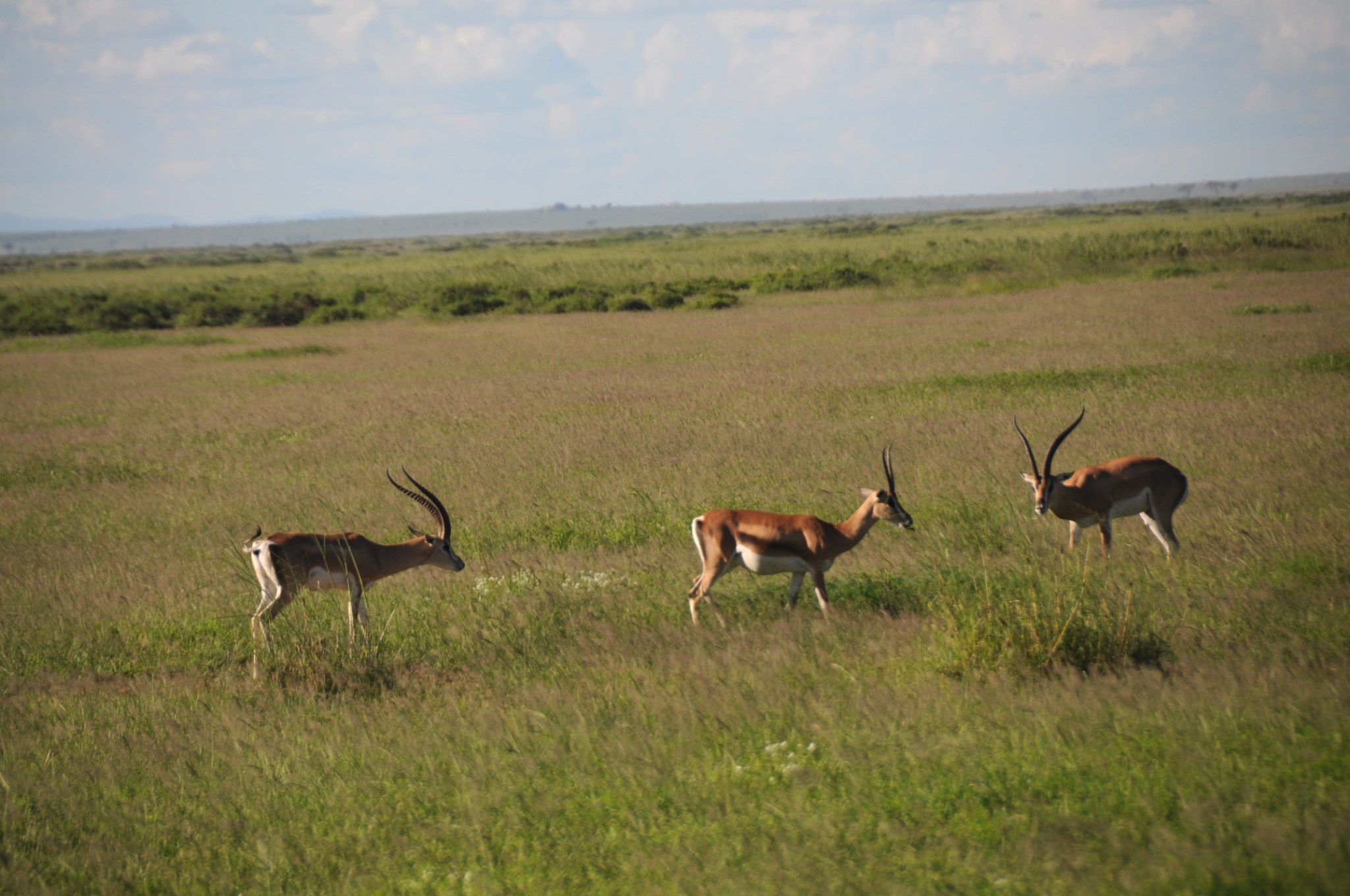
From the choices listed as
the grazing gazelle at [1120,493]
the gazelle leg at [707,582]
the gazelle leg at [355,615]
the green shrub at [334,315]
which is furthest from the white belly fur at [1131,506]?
the green shrub at [334,315]

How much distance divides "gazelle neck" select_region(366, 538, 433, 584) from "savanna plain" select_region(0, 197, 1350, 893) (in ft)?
1.47

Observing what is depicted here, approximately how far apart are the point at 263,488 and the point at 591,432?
17.2 feet

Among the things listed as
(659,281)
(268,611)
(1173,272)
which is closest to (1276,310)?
(1173,272)

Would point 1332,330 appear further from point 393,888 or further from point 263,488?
point 393,888

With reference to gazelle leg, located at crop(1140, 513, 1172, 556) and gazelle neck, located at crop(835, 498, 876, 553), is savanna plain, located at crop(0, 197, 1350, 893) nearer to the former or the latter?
gazelle leg, located at crop(1140, 513, 1172, 556)

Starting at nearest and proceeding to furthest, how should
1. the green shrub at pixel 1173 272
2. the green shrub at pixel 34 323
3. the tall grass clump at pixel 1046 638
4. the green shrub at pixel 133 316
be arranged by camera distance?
the tall grass clump at pixel 1046 638, the green shrub at pixel 1173 272, the green shrub at pixel 34 323, the green shrub at pixel 133 316

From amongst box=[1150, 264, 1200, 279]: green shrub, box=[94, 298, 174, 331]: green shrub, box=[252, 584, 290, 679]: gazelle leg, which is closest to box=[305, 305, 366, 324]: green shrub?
box=[94, 298, 174, 331]: green shrub

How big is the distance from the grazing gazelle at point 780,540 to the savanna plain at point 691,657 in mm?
400

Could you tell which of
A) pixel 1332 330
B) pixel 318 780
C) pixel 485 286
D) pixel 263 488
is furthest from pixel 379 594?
pixel 485 286

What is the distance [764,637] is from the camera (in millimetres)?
7316

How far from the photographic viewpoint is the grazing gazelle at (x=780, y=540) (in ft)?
24.5

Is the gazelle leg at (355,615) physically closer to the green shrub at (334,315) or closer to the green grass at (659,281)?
the green grass at (659,281)

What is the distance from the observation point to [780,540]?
745 cm

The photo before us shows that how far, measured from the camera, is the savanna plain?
450 centimetres
